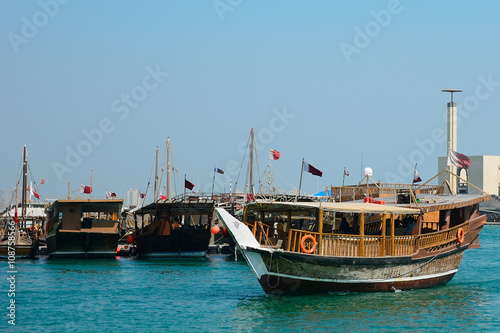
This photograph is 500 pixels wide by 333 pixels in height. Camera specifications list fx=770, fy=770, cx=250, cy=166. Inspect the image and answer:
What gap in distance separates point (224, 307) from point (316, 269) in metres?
3.29

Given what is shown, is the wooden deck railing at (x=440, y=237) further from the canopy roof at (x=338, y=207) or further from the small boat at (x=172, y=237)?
the small boat at (x=172, y=237)

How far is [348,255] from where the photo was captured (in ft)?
84.4

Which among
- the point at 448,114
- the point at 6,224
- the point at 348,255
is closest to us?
the point at 348,255

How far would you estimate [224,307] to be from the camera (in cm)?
2548

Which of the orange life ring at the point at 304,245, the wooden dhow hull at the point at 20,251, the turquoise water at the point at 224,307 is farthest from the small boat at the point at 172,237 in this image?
the orange life ring at the point at 304,245

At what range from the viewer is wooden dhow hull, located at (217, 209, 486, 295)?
24953 mm

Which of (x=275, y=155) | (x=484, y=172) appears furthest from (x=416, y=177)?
(x=484, y=172)

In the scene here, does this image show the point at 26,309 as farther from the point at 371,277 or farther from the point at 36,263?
the point at 36,263

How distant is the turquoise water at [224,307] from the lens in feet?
74.0

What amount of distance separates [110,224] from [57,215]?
135 inches

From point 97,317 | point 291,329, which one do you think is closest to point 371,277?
point 291,329

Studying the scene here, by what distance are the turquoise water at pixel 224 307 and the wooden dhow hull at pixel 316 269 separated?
372 mm

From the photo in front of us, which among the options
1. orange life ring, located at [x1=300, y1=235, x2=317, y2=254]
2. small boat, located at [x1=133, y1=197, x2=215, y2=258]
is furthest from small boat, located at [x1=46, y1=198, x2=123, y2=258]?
orange life ring, located at [x1=300, y1=235, x2=317, y2=254]

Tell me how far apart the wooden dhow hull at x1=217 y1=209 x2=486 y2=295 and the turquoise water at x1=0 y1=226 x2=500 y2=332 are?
0.37 meters
